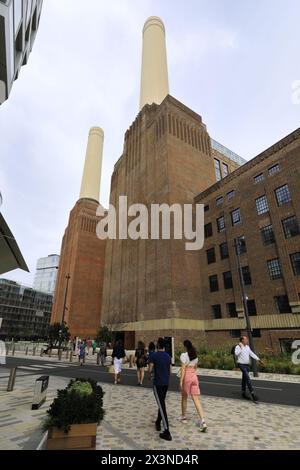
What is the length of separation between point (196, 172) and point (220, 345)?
23811mm

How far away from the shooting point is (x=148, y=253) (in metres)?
36.2

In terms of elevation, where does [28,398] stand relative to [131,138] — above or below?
below

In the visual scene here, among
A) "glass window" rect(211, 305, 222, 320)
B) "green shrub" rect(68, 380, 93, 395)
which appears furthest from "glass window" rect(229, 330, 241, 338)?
"green shrub" rect(68, 380, 93, 395)

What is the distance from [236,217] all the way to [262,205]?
11.6ft

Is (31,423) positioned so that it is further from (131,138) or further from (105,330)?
(131,138)

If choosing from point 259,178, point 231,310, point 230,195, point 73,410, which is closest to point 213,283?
point 231,310

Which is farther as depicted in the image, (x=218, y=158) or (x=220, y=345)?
(x=218, y=158)

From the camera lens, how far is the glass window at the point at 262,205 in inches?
1113

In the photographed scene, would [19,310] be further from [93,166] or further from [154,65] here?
[154,65]

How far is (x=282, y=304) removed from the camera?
24828 millimetres

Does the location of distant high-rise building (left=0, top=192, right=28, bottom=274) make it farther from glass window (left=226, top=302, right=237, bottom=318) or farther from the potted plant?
glass window (left=226, top=302, right=237, bottom=318)

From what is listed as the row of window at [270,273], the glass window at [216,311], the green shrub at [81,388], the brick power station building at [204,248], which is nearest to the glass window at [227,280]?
the row of window at [270,273]

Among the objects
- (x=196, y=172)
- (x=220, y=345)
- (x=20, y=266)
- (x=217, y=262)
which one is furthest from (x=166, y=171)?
(x=20, y=266)

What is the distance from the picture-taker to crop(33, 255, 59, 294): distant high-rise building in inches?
5428
